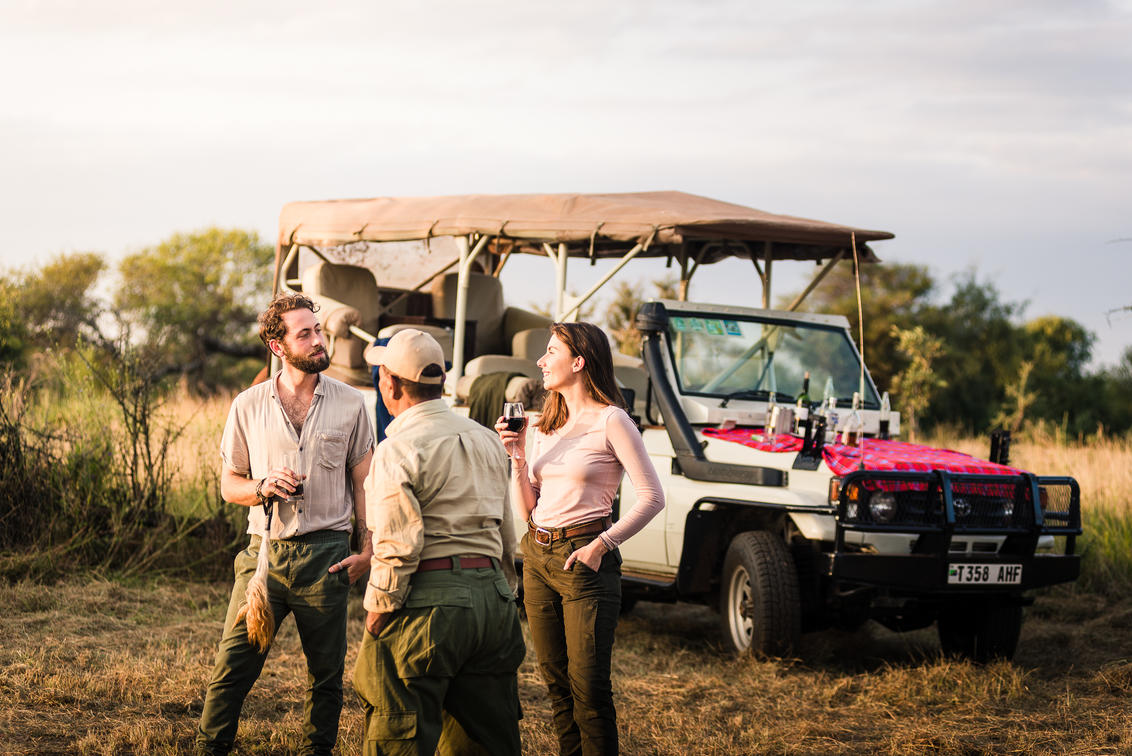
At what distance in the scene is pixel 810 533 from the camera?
7297mm

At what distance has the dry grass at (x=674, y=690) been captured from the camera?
19.2ft

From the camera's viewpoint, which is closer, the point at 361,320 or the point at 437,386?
the point at 437,386

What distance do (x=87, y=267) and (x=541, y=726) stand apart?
30390 millimetres

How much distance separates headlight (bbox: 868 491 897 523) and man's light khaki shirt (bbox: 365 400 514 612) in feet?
12.0

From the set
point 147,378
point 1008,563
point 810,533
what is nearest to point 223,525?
point 147,378

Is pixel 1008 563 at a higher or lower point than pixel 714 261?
lower

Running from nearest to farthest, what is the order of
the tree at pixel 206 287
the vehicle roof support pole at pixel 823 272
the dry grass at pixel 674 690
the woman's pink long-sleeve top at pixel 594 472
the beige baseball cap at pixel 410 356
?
the beige baseball cap at pixel 410 356, the woman's pink long-sleeve top at pixel 594 472, the dry grass at pixel 674 690, the vehicle roof support pole at pixel 823 272, the tree at pixel 206 287

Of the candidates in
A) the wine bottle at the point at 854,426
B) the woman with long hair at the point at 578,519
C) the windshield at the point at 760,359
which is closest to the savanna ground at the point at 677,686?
the woman with long hair at the point at 578,519

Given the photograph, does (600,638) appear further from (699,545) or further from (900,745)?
(699,545)

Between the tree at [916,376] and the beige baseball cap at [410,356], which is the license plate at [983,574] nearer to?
the beige baseball cap at [410,356]

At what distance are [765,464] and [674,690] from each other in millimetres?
1486

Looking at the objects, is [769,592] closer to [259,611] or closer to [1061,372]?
[259,611]

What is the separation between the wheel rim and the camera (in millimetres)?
7609

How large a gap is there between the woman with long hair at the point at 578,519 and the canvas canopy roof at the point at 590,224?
11.6ft
